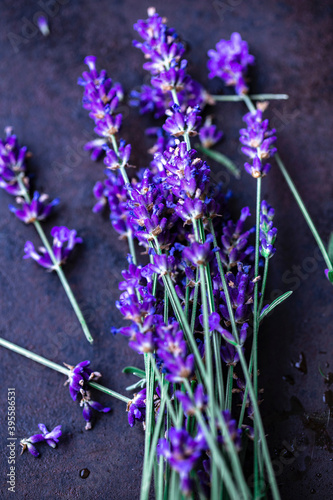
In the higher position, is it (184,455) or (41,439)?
(41,439)

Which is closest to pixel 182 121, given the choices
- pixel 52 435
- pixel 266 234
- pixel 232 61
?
pixel 266 234

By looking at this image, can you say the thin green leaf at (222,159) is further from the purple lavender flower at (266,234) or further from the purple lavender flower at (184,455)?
the purple lavender flower at (184,455)

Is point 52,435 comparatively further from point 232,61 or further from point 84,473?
point 232,61

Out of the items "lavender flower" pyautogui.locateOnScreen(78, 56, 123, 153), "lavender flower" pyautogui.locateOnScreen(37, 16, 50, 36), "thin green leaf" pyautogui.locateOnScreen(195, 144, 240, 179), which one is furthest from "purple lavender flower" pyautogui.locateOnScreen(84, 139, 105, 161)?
"lavender flower" pyautogui.locateOnScreen(37, 16, 50, 36)

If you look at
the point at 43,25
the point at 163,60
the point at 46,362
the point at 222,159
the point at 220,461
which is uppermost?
the point at 43,25

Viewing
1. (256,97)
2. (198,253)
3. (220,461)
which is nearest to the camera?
(220,461)

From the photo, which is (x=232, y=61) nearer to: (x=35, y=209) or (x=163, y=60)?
(x=163, y=60)

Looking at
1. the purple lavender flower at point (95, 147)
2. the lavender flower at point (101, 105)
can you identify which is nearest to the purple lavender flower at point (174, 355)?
the lavender flower at point (101, 105)

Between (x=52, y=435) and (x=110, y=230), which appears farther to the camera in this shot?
(x=110, y=230)

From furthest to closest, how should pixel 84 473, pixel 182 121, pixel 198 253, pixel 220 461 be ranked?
pixel 84 473 → pixel 182 121 → pixel 198 253 → pixel 220 461

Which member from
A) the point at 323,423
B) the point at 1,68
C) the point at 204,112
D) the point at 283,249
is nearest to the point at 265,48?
the point at 204,112
